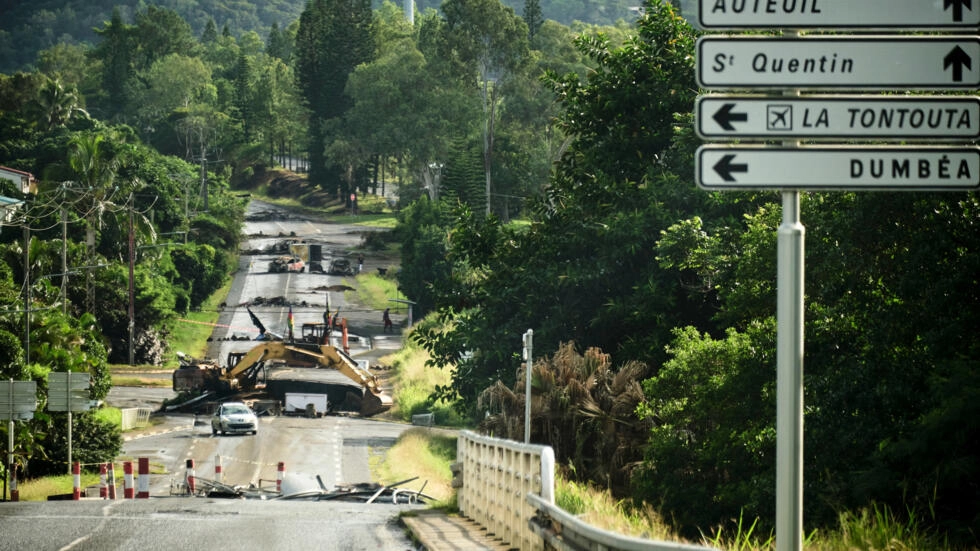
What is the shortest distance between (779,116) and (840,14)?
2.28 feet

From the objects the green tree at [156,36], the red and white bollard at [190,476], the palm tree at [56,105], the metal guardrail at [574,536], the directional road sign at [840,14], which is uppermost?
the green tree at [156,36]

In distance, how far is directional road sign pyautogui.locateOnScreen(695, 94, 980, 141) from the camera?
7.40 m

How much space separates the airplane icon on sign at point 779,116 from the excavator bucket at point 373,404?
53665 millimetres

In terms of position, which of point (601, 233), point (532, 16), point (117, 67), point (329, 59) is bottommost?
point (601, 233)

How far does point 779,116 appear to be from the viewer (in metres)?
7.43

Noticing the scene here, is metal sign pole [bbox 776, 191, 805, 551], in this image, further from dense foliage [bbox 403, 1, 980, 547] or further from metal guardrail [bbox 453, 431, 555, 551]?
metal guardrail [bbox 453, 431, 555, 551]

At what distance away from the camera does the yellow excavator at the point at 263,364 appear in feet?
184

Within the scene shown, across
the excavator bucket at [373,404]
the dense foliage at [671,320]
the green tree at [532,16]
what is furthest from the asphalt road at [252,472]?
the green tree at [532,16]

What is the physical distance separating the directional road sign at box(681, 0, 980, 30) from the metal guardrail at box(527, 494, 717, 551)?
9.73 feet

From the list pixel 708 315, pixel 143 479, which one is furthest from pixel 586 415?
pixel 143 479

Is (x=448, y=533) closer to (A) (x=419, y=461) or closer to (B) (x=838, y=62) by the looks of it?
(B) (x=838, y=62)

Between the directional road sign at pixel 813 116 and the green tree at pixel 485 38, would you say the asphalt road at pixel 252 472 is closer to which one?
the directional road sign at pixel 813 116

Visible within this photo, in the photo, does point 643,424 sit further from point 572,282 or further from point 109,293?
point 109,293

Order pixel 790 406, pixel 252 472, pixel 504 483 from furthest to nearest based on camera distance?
pixel 252 472 < pixel 504 483 < pixel 790 406
